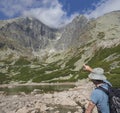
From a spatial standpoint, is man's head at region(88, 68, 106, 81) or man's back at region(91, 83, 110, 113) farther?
man's head at region(88, 68, 106, 81)

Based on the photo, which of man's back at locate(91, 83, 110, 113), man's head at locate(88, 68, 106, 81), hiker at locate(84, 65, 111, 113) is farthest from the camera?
man's head at locate(88, 68, 106, 81)

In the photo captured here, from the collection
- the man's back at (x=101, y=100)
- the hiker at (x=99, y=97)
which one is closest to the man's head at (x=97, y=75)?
the hiker at (x=99, y=97)

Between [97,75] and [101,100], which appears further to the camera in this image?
[97,75]

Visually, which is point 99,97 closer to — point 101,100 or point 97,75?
point 101,100

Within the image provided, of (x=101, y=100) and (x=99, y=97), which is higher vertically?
(x=99, y=97)

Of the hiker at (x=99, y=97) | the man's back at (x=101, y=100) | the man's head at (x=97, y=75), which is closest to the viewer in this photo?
the hiker at (x=99, y=97)

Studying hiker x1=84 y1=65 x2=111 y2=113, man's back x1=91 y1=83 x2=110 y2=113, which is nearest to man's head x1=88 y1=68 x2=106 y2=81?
hiker x1=84 y1=65 x2=111 y2=113

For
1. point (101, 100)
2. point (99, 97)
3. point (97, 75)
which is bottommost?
point (101, 100)

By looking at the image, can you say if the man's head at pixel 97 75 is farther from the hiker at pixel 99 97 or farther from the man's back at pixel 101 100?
the man's back at pixel 101 100

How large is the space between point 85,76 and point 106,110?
14220cm

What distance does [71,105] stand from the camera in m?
58.4

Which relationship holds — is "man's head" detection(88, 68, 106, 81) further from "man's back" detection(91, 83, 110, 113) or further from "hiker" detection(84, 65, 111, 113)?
"man's back" detection(91, 83, 110, 113)

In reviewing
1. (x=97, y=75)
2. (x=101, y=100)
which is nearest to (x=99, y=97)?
(x=101, y=100)

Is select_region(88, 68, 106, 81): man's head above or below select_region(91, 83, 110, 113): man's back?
above
